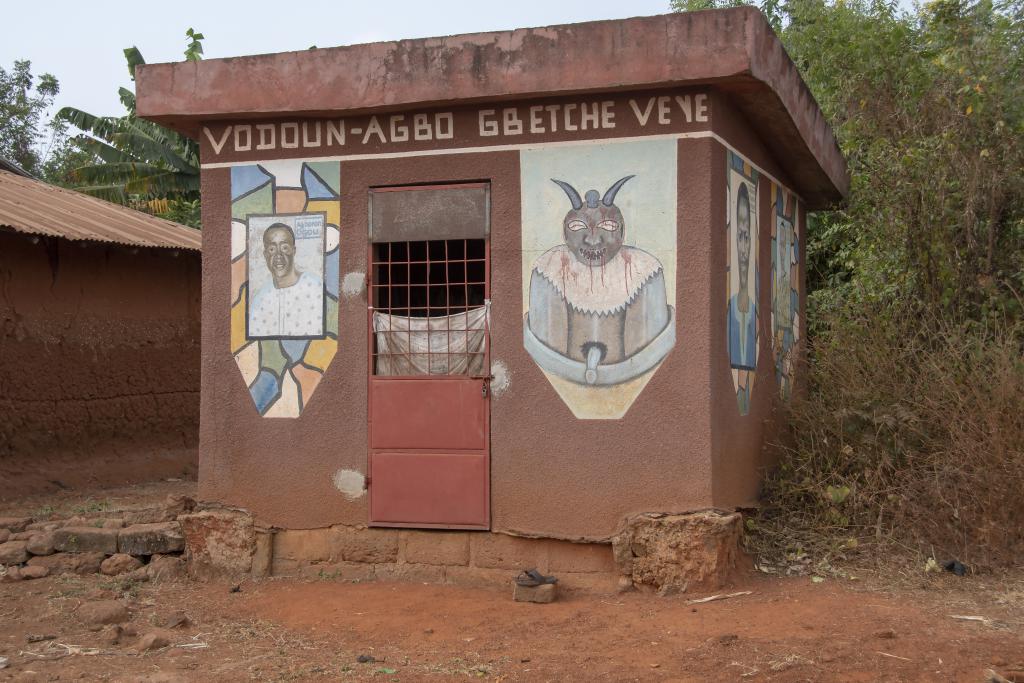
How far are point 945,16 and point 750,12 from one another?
685 centimetres

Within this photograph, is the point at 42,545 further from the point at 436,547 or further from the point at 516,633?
the point at 516,633

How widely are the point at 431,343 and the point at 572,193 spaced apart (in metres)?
1.41

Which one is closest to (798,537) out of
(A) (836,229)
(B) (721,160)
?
(B) (721,160)

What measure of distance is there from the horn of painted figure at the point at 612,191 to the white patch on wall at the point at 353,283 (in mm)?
1735

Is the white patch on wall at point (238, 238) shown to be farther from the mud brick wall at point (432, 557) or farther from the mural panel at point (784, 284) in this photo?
the mural panel at point (784, 284)

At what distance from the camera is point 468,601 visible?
21.8 feet

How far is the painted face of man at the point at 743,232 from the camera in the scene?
7258mm

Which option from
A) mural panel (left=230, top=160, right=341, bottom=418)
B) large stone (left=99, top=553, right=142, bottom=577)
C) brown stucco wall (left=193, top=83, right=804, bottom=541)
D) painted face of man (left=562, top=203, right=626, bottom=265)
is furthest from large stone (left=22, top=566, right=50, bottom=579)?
painted face of man (left=562, top=203, right=626, bottom=265)

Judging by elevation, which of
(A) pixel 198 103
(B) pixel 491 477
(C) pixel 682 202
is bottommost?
(B) pixel 491 477

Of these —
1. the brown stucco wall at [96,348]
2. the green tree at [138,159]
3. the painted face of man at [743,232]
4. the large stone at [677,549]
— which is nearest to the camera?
the large stone at [677,549]

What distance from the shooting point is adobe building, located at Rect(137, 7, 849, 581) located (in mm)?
6629

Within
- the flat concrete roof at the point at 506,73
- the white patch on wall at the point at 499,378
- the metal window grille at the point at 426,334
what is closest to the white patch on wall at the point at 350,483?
the metal window grille at the point at 426,334

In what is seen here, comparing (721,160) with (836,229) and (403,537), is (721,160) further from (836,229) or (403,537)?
(836,229)

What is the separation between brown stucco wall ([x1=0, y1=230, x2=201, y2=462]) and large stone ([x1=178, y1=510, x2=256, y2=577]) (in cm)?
328
